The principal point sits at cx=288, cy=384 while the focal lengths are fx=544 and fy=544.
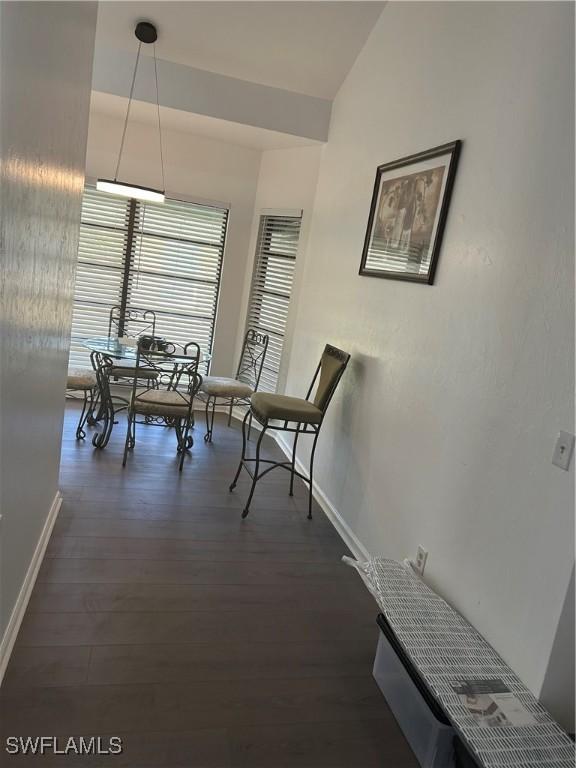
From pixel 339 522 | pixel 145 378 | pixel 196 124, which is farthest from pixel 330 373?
pixel 196 124

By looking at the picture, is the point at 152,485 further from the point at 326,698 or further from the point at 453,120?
the point at 453,120

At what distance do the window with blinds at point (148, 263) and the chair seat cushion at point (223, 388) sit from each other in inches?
39.1

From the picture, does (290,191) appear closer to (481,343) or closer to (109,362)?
(109,362)

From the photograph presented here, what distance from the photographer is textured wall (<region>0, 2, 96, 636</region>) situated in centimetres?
138

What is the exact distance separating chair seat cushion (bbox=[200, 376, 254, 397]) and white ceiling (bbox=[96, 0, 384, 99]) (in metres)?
2.41

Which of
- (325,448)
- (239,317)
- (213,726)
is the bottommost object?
(213,726)

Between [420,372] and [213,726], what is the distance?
5.48ft

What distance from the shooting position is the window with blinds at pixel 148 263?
201 inches

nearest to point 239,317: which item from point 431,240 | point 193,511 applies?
point 193,511

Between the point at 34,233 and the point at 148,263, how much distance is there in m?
3.67

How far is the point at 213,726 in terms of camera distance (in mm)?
1789

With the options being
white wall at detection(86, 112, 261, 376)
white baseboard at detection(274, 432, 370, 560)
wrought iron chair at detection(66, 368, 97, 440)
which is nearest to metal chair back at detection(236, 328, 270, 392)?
white wall at detection(86, 112, 261, 376)

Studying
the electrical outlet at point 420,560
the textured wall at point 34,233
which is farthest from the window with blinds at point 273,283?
the electrical outlet at point 420,560

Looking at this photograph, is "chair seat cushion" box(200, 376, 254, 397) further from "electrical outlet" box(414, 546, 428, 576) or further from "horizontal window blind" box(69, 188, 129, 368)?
"electrical outlet" box(414, 546, 428, 576)
